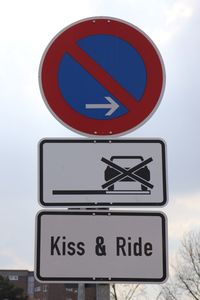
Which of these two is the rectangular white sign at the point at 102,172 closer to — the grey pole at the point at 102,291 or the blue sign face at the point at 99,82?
the blue sign face at the point at 99,82

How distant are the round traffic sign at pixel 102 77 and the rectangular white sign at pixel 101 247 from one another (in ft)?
1.52

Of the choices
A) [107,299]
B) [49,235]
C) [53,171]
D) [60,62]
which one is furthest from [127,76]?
[107,299]

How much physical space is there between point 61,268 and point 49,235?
0.54 ft

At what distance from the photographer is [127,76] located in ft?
11.2

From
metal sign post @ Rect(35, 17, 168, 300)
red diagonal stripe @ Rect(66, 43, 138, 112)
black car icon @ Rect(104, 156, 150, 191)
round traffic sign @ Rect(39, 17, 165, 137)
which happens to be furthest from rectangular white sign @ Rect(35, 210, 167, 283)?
red diagonal stripe @ Rect(66, 43, 138, 112)

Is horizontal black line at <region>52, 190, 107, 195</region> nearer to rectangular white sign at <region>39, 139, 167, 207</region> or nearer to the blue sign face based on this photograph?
rectangular white sign at <region>39, 139, 167, 207</region>

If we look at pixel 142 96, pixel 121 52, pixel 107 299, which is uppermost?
pixel 121 52

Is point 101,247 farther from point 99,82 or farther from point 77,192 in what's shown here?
point 99,82

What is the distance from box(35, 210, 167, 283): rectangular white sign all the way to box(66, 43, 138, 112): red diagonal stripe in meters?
0.60

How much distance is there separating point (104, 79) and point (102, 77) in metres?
0.02

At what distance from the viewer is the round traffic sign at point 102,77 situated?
11.0ft

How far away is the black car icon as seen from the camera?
10.4 ft

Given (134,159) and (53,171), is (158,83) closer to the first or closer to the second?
(134,159)

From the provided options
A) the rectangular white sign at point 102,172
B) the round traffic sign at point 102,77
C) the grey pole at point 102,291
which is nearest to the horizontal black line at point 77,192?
the rectangular white sign at point 102,172
